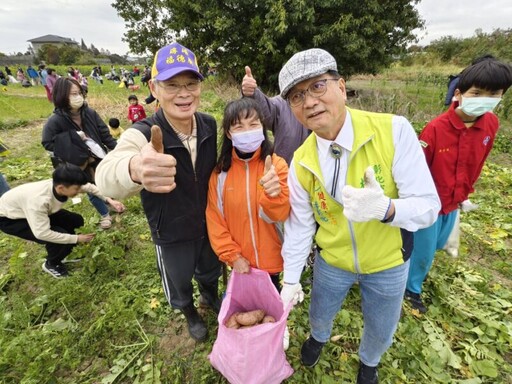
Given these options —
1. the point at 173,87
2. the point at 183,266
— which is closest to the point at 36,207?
the point at 183,266

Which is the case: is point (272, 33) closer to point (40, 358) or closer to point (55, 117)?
point (55, 117)

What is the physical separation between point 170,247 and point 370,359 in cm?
172

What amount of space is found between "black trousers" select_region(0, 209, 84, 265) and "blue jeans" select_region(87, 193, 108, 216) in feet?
2.07

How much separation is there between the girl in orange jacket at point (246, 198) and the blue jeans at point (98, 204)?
3074 millimetres

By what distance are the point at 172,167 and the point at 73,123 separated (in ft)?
10.9

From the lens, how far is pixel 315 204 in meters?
1.57

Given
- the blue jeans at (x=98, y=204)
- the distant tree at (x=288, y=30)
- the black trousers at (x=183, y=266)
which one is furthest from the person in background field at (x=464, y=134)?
the distant tree at (x=288, y=30)

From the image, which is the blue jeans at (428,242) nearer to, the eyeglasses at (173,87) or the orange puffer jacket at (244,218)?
the orange puffer jacket at (244,218)

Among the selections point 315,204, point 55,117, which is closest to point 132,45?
point 55,117

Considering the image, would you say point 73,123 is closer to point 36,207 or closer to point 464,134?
point 36,207

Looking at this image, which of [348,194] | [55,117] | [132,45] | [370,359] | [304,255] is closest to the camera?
[348,194]

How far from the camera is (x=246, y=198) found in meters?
1.90

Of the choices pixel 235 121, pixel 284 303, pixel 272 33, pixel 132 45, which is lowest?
pixel 284 303

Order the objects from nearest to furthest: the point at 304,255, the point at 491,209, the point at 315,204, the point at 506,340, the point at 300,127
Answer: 1. the point at 315,204
2. the point at 304,255
3. the point at 506,340
4. the point at 300,127
5. the point at 491,209
